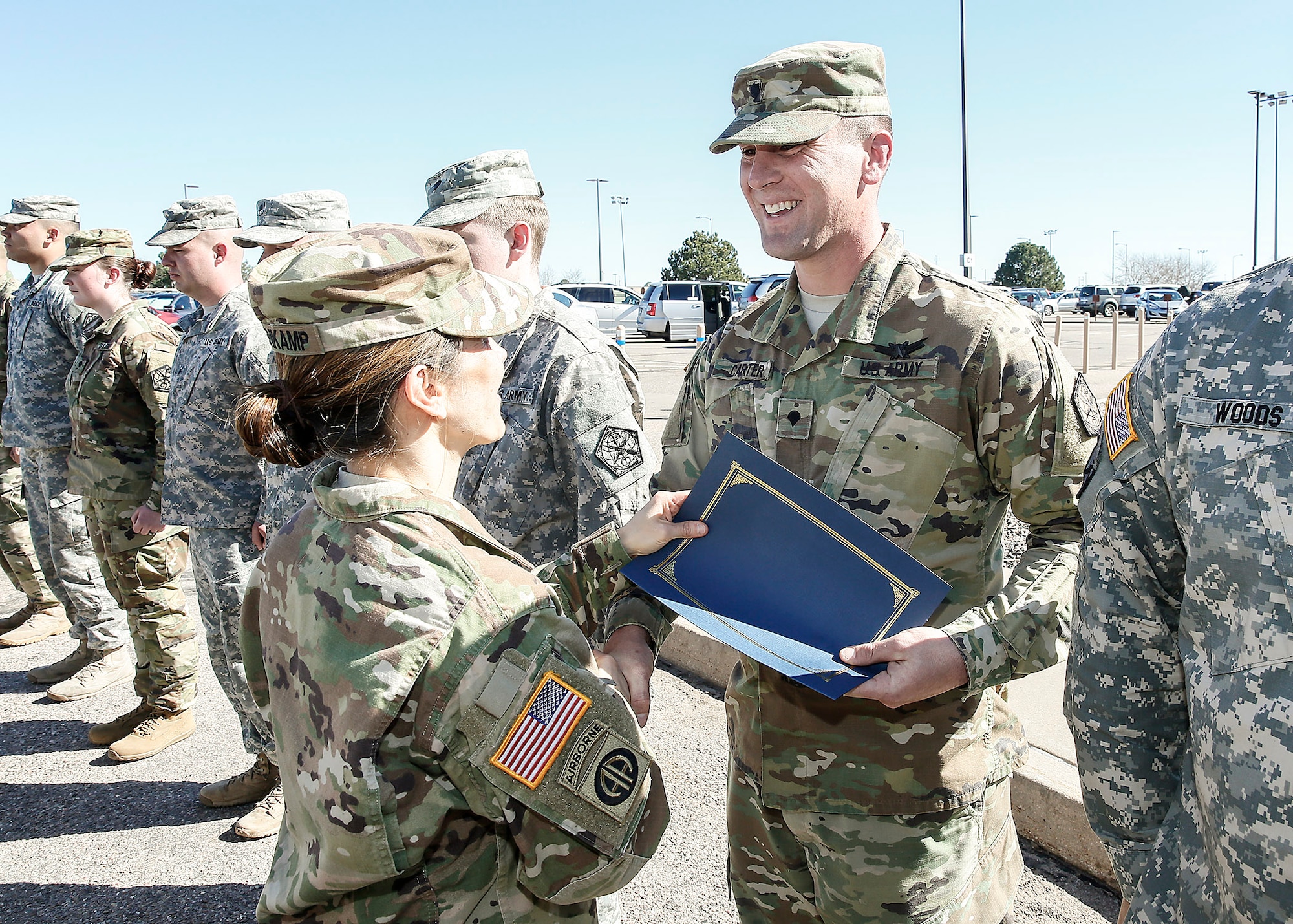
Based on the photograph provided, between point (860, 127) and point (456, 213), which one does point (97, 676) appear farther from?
point (860, 127)

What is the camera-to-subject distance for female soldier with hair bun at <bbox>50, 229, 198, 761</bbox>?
4.43 meters

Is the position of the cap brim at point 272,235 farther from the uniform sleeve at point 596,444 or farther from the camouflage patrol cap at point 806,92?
the camouflage patrol cap at point 806,92

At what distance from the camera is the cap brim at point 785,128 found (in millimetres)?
1958

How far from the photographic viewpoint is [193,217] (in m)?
4.29

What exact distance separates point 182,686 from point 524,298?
381 cm

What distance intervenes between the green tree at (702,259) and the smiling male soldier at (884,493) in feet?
168

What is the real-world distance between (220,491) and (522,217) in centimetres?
196

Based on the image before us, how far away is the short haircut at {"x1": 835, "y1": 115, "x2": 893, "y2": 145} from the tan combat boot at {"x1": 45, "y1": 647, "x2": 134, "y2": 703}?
196 inches

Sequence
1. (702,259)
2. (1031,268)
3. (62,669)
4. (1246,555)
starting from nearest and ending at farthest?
(1246,555)
(62,669)
(702,259)
(1031,268)

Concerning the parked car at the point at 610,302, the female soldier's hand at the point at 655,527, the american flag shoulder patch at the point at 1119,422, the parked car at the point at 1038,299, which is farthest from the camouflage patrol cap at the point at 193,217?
the parked car at the point at 1038,299

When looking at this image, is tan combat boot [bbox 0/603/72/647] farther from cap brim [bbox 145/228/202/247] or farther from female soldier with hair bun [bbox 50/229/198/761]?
cap brim [bbox 145/228/202/247]

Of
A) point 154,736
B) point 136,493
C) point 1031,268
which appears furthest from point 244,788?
point 1031,268

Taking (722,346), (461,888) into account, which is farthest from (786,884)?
(722,346)

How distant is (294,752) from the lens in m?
1.39
